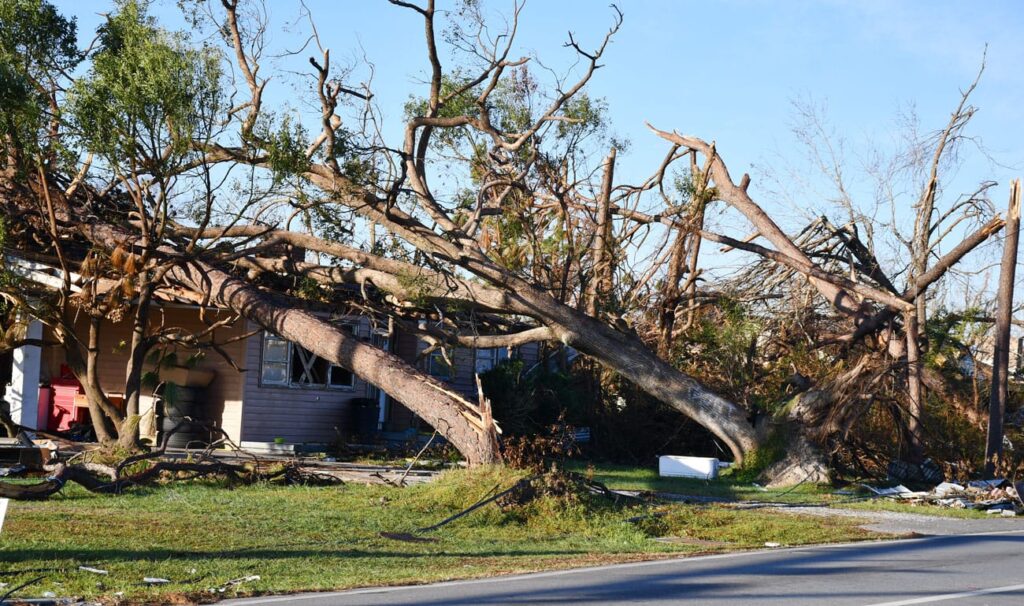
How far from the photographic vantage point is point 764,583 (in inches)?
323

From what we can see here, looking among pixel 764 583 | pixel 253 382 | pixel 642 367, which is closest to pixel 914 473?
pixel 642 367

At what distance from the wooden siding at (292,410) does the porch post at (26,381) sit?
3.75m

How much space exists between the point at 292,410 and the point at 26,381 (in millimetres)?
4927

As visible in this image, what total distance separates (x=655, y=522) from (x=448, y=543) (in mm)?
2767

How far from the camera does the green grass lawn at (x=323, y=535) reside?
7594 millimetres

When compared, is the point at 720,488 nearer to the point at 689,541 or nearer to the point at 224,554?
the point at 689,541

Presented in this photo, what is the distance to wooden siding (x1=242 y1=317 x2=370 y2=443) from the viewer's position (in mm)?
20141

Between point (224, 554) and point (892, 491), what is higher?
point (892, 491)

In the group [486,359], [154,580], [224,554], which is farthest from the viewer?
[486,359]

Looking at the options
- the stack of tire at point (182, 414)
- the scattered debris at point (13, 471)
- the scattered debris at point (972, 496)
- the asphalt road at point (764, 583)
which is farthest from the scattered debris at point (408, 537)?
the stack of tire at point (182, 414)

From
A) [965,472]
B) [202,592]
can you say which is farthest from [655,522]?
[965,472]

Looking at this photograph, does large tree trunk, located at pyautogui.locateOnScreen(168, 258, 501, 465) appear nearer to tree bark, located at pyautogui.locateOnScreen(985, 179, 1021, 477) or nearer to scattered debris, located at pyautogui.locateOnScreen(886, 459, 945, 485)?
scattered debris, located at pyautogui.locateOnScreen(886, 459, 945, 485)

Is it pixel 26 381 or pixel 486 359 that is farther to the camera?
pixel 486 359

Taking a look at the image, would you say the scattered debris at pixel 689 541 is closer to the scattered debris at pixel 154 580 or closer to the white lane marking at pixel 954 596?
the white lane marking at pixel 954 596
